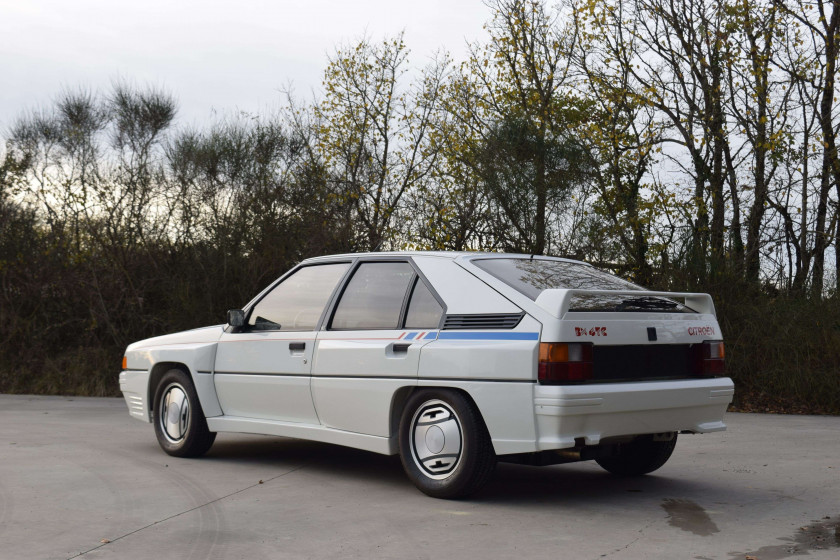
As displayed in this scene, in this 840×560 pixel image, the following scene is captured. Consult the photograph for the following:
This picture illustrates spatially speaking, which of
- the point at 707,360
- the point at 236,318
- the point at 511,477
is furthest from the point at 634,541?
the point at 236,318

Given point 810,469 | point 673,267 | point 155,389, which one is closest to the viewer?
point 810,469

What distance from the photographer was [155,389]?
8.66m

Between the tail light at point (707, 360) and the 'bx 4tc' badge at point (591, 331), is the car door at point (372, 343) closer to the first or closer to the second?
the 'bx 4tc' badge at point (591, 331)

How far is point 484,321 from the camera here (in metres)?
6.04

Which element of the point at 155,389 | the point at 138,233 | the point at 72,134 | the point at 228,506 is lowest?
the point at 228,506

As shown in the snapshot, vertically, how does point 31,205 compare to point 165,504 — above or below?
above

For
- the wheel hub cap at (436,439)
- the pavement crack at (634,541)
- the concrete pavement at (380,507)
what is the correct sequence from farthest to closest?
the wheel hub cap at (436,439)
the concrete pavement at (380,507)
the pavement crack at (634,541)

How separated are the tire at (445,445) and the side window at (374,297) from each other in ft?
2.13

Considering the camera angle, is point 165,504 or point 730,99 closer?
point 165,504

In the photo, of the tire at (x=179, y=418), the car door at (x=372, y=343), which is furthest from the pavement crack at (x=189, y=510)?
the tire at (x=179, y=418)

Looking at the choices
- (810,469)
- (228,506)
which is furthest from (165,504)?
(810,469)

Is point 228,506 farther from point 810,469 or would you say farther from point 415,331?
point 810,469

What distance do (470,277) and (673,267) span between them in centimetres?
945

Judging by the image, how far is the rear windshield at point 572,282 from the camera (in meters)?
6.09
